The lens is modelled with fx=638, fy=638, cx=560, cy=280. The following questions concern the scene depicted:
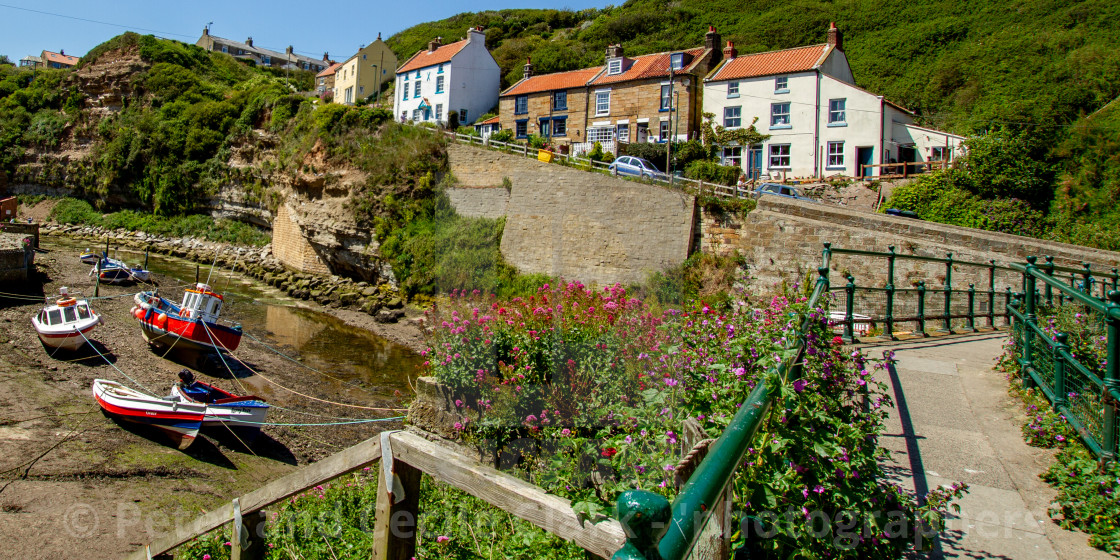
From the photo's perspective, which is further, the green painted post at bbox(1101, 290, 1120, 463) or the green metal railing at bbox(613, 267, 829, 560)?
the green painted post at bbox(1101, 290, 1120, 463)

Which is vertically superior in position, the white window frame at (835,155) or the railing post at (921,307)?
the white window frame at (835,155)

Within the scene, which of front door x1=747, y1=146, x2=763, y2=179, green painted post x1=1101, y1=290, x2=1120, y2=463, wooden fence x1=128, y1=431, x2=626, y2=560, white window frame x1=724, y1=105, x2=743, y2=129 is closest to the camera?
wooden fence x1=128, y1=431, x2=626, y2=560

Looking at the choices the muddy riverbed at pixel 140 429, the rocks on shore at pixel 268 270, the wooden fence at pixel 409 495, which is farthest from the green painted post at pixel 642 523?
the rocks on shore at pixel 268 270

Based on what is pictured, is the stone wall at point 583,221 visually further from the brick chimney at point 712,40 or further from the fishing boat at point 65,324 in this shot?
the brick chimney at point 712,40

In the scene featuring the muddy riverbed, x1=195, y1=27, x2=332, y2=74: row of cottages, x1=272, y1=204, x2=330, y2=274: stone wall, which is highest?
x1=195, y1=27, x2=332, y2=74: row of cottages

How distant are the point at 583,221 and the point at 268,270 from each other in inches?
654

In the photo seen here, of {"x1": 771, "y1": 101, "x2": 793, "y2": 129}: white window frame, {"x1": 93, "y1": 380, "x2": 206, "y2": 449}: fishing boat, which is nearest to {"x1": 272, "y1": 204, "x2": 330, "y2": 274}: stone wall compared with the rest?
{"x1": 93, "y1": 380, "x2": 206, "y2": 449}: fishing boat

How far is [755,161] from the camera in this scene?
27219mm

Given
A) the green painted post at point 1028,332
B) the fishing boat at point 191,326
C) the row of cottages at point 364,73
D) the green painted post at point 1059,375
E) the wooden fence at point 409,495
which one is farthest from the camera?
the row of cottages at point 364,73

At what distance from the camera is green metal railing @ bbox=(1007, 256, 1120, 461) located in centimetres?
317

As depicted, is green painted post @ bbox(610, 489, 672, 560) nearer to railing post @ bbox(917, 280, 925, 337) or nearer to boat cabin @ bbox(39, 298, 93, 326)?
railing post @ bbox(917, 280, 925, 337)

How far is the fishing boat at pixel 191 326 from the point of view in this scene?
16375 mm

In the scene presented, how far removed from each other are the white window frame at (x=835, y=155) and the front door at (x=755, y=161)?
2.72 metres

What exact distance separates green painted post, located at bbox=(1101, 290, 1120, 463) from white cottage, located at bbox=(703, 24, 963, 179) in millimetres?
22988
